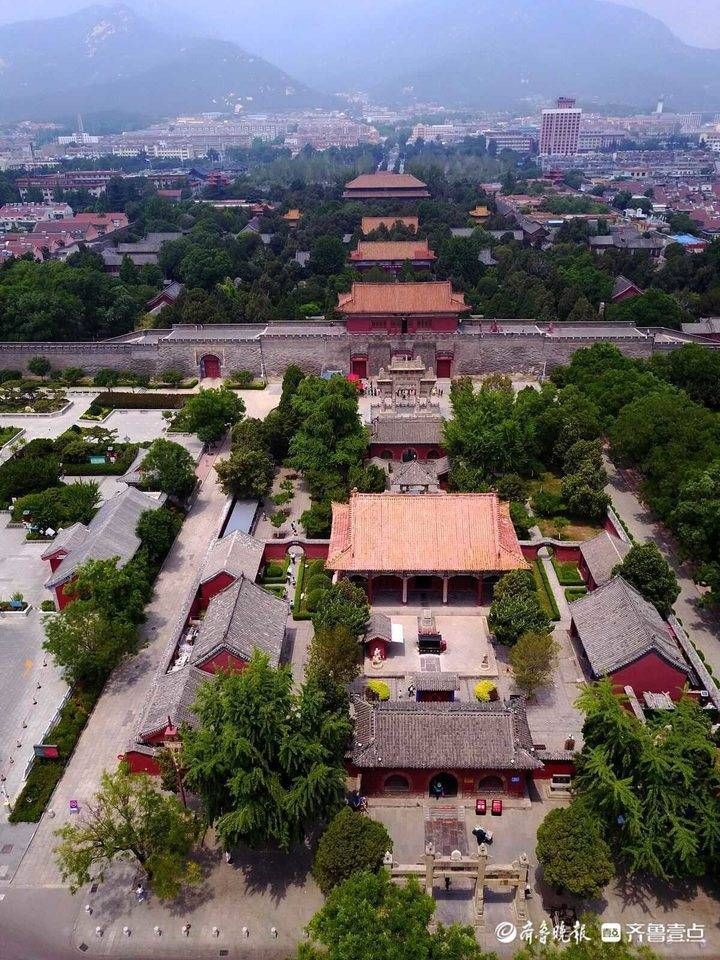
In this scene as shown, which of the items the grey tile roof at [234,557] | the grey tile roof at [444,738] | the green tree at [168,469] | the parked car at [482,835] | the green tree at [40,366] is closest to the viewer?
the parked car at [482,835]

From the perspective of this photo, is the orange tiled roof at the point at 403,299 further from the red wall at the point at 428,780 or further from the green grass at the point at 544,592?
the red wall at the point at 428,780

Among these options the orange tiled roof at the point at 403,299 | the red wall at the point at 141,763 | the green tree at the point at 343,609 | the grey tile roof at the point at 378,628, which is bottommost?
the grey tile roof at the point at 378,628

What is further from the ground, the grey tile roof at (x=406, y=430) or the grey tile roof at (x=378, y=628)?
the grey tile roof at (x=378, y=628)

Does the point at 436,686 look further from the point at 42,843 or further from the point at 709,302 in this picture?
the point at 709,302

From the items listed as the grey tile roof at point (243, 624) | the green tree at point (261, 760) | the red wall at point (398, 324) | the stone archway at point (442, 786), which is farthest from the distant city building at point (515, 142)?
the green tree at point (261, 760)

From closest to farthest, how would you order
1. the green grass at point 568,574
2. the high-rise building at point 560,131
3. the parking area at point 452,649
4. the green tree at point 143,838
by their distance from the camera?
the green tree at point 143,838
the parking area at point 452,649
the green grass at point 568,574
the high-rise building at point 560,131


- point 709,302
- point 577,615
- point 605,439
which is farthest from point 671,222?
point 577,615
